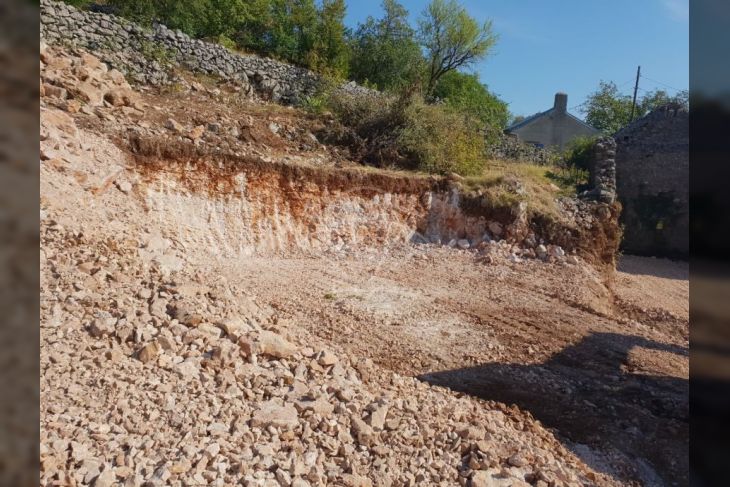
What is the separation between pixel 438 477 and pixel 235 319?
2.07 metres

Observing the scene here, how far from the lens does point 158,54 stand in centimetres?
1101

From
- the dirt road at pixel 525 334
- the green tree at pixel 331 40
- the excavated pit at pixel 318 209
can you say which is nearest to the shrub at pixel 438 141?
the excavated pit at pixel 318 209

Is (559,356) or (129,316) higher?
(129,316)

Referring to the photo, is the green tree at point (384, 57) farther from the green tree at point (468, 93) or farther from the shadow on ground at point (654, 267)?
the shadow on ground at point (654, 267)

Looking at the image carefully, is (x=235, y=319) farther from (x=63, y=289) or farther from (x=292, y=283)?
(x=292, y=283)

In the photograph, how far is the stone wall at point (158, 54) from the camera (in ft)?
32.8

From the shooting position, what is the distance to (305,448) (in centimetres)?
292

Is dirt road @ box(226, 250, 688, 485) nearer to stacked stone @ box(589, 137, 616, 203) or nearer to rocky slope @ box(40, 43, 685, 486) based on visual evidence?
rocky slope @ box(40, 43, 685, 486)

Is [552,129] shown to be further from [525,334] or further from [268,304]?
[268,304]

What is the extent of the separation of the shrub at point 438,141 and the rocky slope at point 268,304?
87cm

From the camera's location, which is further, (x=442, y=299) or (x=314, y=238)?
(x=314, y=238)
